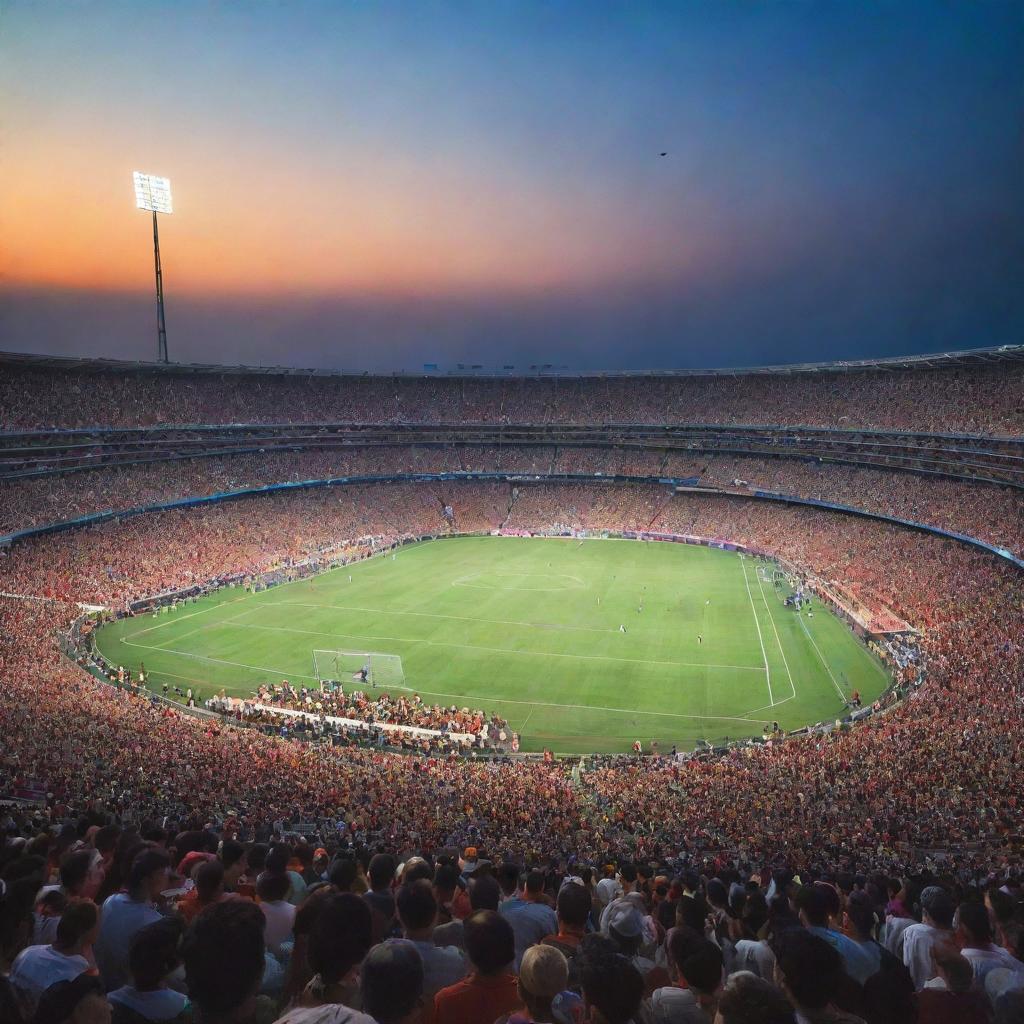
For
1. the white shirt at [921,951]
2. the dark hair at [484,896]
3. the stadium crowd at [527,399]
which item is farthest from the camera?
the stadium crowd at [527,399]

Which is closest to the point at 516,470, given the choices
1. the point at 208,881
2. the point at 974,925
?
the point at 208,881

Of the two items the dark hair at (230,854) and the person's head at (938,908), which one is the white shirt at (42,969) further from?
the person's head at (938,908)

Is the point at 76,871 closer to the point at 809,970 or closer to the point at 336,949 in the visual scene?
the point at 336,949

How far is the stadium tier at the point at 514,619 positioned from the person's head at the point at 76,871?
0.50 meters

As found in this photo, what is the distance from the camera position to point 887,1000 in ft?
13.8

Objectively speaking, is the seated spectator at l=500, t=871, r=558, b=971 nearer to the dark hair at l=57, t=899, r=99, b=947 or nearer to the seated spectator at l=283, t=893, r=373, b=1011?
the seated spectator at l=283, t=893, r=373, b=1011

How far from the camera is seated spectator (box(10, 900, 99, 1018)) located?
438cm

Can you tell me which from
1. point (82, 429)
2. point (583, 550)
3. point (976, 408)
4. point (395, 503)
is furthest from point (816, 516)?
point (82, 429)

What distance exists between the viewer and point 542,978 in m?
3.83

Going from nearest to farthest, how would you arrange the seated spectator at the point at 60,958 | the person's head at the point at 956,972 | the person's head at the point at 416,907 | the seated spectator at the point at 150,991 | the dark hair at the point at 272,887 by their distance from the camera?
the seated spectator at the point at 150,991, the seated spectator at the point at 60,958, the person's head at the point at 956,972, the person's head at the point at 416,907, the dark hair at the point at 272,887

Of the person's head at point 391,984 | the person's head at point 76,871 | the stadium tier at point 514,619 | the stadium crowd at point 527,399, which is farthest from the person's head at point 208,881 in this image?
the stadium crowd at point 527,399

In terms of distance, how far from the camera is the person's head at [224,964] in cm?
320

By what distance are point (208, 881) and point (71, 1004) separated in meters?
2.99

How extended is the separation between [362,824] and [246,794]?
127 inches
